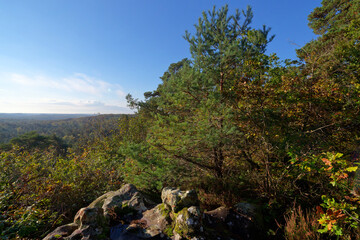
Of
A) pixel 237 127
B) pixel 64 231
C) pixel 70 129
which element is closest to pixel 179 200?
pixel 64 231

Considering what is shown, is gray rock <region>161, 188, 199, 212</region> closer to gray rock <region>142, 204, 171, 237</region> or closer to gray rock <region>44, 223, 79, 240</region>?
gray rock <region>142, 204, 171, 237</region>

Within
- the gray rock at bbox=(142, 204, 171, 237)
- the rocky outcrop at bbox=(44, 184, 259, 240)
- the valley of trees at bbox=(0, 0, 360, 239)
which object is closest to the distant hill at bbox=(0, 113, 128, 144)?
the valley of trees at bbox=(0, 0, 360, 239)

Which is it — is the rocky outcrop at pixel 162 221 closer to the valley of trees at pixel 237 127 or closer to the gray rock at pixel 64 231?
the gray rock at pixel 64 231

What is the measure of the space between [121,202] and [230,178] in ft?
12.2

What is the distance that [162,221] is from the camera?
135 inches

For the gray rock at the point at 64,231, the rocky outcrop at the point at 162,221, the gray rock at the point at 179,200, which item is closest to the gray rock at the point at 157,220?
the rocky outcrop at the point at 162,221

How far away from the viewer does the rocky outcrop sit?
9.96 feet

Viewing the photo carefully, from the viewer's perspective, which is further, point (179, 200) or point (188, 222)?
point (179, 200)

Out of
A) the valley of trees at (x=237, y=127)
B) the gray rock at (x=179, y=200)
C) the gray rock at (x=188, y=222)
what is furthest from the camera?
the valley of trees at (x=237, y=127)

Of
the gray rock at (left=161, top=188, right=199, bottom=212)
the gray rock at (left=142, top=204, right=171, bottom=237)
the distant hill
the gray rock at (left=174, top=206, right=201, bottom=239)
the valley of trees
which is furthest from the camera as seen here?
the distant hill

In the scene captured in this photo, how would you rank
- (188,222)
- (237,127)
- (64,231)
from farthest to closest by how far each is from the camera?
(237,127)
(64,231)
(188,222)

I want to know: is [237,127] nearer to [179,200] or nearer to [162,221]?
[179,200]

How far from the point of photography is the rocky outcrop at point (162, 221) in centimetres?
304

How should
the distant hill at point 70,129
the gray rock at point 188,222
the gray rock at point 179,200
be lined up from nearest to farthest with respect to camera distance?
the gray rock at point 188,222 < the gray rock at point 179,200 < the distant hill at point 70,129
